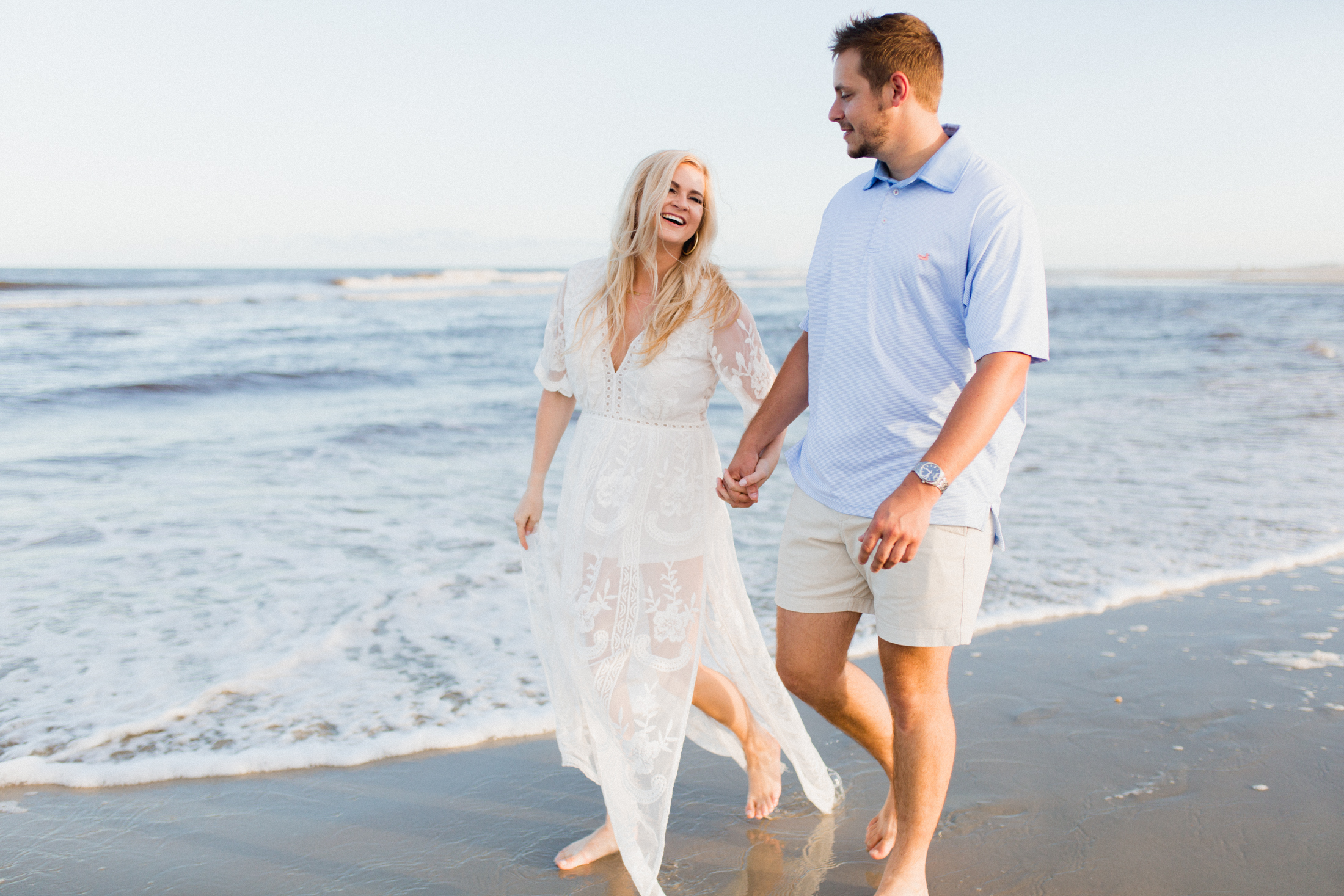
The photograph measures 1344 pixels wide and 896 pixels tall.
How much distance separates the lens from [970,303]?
1948 mm

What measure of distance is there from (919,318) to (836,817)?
5.36ft

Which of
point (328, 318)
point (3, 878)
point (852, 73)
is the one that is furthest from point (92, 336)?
point (852, 73)

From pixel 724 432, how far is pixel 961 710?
20.9 ft

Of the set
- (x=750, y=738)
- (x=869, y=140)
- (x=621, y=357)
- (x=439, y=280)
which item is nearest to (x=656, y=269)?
(x=621, y=357)

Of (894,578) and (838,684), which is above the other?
(894,578)

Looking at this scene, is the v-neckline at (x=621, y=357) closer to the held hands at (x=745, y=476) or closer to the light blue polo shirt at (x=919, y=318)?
the held hands at (x=745, y=476)

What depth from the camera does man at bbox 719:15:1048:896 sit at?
74.8 inches

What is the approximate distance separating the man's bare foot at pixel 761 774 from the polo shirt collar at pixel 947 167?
1.70m

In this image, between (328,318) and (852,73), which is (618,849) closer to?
(852,73)

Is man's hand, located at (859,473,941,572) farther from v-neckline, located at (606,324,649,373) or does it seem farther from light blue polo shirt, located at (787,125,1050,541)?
v-neckline, located at (606,324,649,373)

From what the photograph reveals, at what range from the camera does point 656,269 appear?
2734 mm

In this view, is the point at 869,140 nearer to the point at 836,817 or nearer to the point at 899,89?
the point at 899,89

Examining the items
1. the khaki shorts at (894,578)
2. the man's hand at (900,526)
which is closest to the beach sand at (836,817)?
Answer: the khaki shorts at (894,578)

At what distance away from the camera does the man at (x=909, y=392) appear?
190cm
